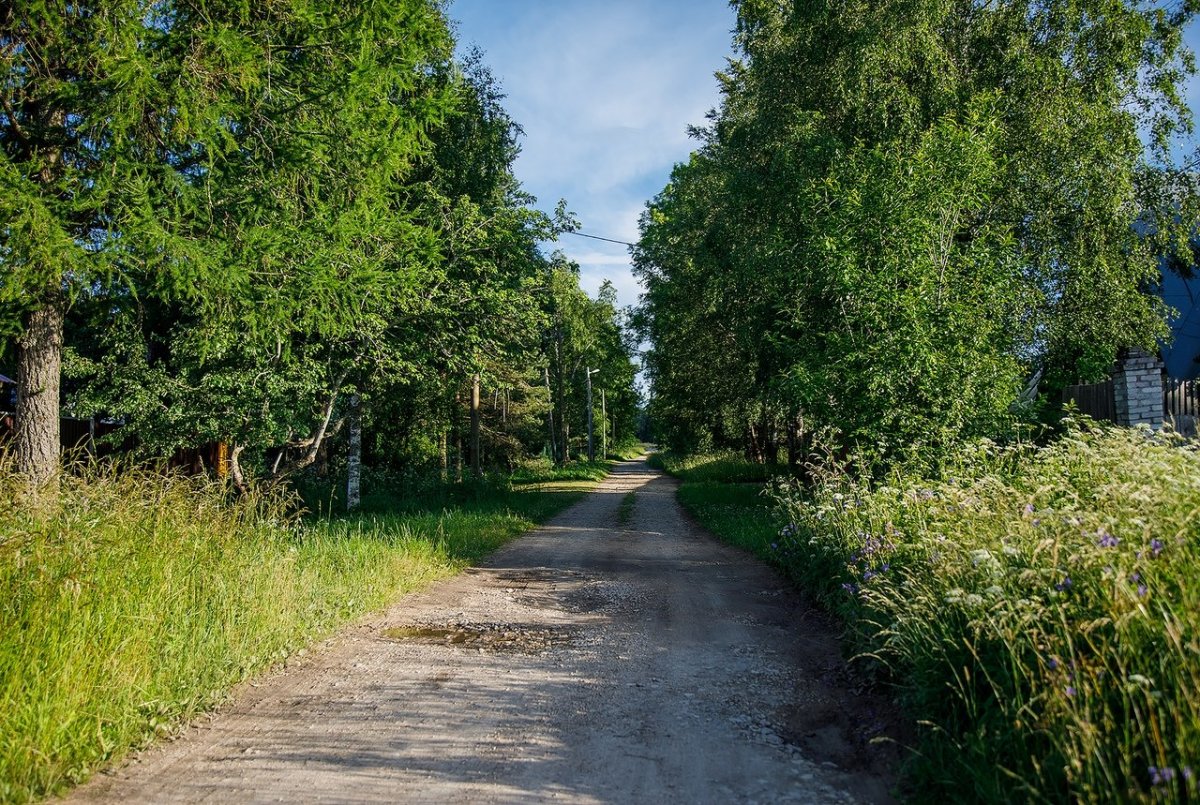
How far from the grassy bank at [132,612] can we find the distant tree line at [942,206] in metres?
6.92

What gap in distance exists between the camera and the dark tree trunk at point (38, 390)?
7.90 meters

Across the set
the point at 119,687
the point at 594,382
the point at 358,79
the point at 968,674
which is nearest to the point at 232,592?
the point at 119,687

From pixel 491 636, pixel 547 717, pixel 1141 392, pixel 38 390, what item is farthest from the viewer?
pixel 1141 392

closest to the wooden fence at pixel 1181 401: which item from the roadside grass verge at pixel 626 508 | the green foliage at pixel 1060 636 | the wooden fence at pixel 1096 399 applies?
the wooden fence at pixel 1096 399

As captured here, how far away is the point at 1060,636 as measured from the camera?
347 cm

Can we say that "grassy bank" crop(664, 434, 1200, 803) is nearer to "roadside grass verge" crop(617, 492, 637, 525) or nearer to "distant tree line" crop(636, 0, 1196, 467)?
"distant tree line" crop(636, 0, 1196, 467)

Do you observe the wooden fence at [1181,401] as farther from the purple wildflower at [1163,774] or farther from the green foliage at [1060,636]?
the purple wildflower at [1163,774]

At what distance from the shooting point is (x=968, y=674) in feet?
11.4

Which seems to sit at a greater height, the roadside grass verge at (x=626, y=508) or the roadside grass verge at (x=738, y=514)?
the roadside grass verge at (x=738, y=514)

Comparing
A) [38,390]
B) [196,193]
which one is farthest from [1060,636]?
[38,390]

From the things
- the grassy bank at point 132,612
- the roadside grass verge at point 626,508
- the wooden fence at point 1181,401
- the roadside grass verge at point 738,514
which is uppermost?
the wooden fence at point 1181,401

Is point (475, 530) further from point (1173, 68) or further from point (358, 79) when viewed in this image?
point (1173, 68)

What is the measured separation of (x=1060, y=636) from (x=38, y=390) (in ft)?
31.6

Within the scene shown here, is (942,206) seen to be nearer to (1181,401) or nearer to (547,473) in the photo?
(1181,401)
